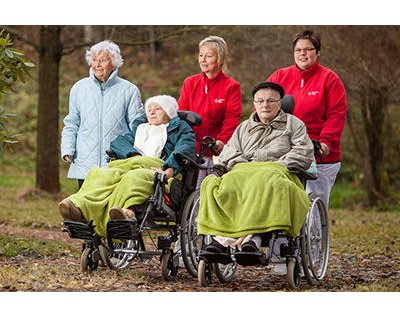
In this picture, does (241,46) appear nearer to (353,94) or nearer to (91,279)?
(353,94)

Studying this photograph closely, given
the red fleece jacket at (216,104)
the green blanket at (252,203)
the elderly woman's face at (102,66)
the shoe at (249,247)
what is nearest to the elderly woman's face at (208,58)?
the red fleece jacket at (216,104)

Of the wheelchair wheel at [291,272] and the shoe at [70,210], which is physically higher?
the shoe at [70,210]

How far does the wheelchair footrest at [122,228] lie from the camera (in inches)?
198

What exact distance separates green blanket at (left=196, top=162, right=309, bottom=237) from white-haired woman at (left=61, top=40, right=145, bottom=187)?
4.76 ft

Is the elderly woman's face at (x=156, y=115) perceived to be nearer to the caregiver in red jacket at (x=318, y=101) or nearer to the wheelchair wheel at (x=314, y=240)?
the caregiver in red jacket at (x=318, y=101)

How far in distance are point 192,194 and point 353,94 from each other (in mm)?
8135

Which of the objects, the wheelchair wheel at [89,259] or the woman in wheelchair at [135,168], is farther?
the wheelchair wheel at [89,259]

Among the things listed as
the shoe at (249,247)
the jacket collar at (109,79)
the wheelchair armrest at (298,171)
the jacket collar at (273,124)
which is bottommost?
the shoe at (249,247)

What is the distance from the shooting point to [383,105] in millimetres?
12930

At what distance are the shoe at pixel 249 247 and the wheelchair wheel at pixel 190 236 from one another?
994 mm

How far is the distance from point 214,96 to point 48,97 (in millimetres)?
6076

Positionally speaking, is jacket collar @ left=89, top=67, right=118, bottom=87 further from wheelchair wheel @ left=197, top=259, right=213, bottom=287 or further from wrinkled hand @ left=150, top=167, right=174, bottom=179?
wheelchair wheel @ left=197, top=259, right=213, bottom=287

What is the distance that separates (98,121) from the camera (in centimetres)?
602

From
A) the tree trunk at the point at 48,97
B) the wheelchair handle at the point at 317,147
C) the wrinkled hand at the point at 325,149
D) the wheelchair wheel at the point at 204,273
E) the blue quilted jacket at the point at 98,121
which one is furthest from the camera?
the tree trunk at the point at 48,97
